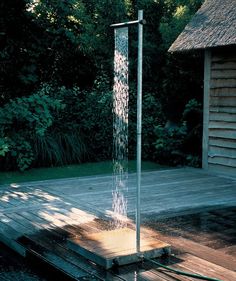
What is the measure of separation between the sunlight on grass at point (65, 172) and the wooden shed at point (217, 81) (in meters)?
1.15

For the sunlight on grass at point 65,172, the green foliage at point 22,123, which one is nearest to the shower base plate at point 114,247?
the sunlight on grass at point 65,172

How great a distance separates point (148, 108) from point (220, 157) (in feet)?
8.94

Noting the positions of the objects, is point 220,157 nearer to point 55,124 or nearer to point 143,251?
point 55,124

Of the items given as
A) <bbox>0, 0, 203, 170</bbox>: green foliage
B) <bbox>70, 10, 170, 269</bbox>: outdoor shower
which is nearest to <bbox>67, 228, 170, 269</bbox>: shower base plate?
<bbox>70, 10, 170, 269</bbox>: outdoor shower

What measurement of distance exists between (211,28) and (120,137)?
2.68m

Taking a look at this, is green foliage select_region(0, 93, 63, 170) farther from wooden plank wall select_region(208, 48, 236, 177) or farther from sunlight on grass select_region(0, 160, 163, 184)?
wooden plank wall select_region(208, 48, 236, 177)

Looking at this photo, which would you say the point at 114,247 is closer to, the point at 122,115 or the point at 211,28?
the point at 122,115

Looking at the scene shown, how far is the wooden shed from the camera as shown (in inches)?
324

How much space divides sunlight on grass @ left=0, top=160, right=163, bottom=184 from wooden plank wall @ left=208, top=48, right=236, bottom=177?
1160 millimetres

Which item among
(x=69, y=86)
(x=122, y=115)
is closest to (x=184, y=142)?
(x=122, y=115)

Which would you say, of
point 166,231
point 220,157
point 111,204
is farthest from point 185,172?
point 166,231

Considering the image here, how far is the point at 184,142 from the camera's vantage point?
30.9 feet

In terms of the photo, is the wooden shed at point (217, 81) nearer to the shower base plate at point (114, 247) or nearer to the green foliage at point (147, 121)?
the green foliage at point (147, 121)

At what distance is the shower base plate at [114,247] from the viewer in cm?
388
